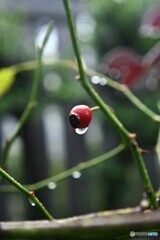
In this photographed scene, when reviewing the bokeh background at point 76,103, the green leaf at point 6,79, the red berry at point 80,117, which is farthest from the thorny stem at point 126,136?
the bokeh background at point 76,103

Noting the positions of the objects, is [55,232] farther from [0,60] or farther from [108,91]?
[108,91]

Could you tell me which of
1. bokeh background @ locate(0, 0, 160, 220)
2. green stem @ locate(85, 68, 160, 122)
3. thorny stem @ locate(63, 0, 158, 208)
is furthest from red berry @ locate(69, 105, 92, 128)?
bokeh background @ locate(0, 0, 160, 220)

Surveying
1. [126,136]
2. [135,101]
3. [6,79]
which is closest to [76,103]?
[6,79]

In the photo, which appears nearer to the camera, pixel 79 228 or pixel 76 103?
pixel 79 228

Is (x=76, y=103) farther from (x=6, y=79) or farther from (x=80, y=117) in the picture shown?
(x=80, y=117)

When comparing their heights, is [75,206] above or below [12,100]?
below

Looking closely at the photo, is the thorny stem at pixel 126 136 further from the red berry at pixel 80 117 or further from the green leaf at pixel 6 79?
the green leaf at pixel 6 79

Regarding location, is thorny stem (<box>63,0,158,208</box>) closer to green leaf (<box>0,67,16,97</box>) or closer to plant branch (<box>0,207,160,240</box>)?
plant branch (<box>0,207,160,240</box>)

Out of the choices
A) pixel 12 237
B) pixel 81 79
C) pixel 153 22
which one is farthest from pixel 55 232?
pixel 153 22

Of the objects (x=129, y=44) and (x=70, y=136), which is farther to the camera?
(x=70, y=136)
